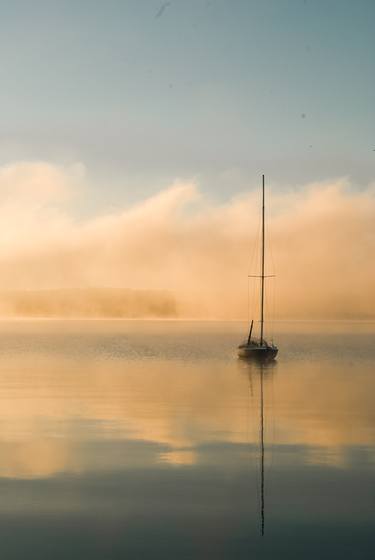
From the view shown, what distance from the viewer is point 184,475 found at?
2478 cm

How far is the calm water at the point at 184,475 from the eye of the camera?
699 inches

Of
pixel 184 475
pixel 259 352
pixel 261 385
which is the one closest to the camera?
pixel 184 475

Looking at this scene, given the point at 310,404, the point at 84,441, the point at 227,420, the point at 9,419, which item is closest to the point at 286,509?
the point at 84,441

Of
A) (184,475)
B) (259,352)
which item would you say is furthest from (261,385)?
(184,475)

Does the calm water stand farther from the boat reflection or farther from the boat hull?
the boat hull

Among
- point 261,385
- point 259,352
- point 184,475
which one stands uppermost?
point 259,352

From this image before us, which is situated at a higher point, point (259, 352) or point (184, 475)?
point (259, 352)

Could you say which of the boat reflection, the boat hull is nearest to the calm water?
the boat reflection

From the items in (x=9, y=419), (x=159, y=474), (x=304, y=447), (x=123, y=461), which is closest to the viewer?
(x=159, y=474)

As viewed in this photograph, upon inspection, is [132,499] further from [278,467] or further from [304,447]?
[304,447]

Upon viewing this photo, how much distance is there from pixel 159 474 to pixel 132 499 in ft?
10.9

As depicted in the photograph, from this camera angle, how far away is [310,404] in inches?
1816

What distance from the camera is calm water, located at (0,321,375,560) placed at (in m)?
17.8

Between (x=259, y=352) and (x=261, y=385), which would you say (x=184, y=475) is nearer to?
(x=261, y=385)
